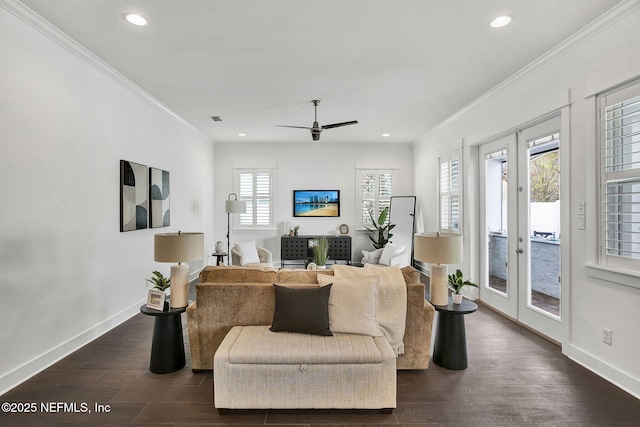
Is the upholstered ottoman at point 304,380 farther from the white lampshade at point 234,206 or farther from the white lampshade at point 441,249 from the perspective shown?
the white lampshade at point 234,206

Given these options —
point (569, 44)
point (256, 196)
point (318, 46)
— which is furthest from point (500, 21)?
point (256, 196)

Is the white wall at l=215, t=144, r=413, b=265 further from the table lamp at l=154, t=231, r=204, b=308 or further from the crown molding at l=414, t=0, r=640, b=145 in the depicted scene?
the table lamp at l=154, t=231, r=204, b=308

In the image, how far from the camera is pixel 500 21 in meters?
2.67

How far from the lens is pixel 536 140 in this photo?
11.8ft

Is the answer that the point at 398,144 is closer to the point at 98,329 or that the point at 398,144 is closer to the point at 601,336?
the point at 601,336

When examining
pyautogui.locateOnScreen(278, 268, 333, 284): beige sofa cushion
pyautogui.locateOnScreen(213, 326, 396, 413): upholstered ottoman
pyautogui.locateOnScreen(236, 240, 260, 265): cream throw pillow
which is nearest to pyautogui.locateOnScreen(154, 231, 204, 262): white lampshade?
pyautogui.locateOnScreen(278, 268, 333, 284): beige sofa cushion

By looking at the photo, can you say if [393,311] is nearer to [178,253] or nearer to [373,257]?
[178,253]

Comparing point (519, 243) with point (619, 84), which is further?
point (519, 243)

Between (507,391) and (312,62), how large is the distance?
3362mm

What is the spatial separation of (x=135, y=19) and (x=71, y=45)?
89 cm

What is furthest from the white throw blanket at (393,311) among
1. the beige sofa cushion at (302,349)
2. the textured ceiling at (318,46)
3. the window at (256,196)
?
the window at (256,196)

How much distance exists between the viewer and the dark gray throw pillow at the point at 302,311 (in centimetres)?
245

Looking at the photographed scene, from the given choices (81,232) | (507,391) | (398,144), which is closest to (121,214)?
(81,232)

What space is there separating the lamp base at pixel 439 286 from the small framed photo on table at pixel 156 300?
2.27 metres
